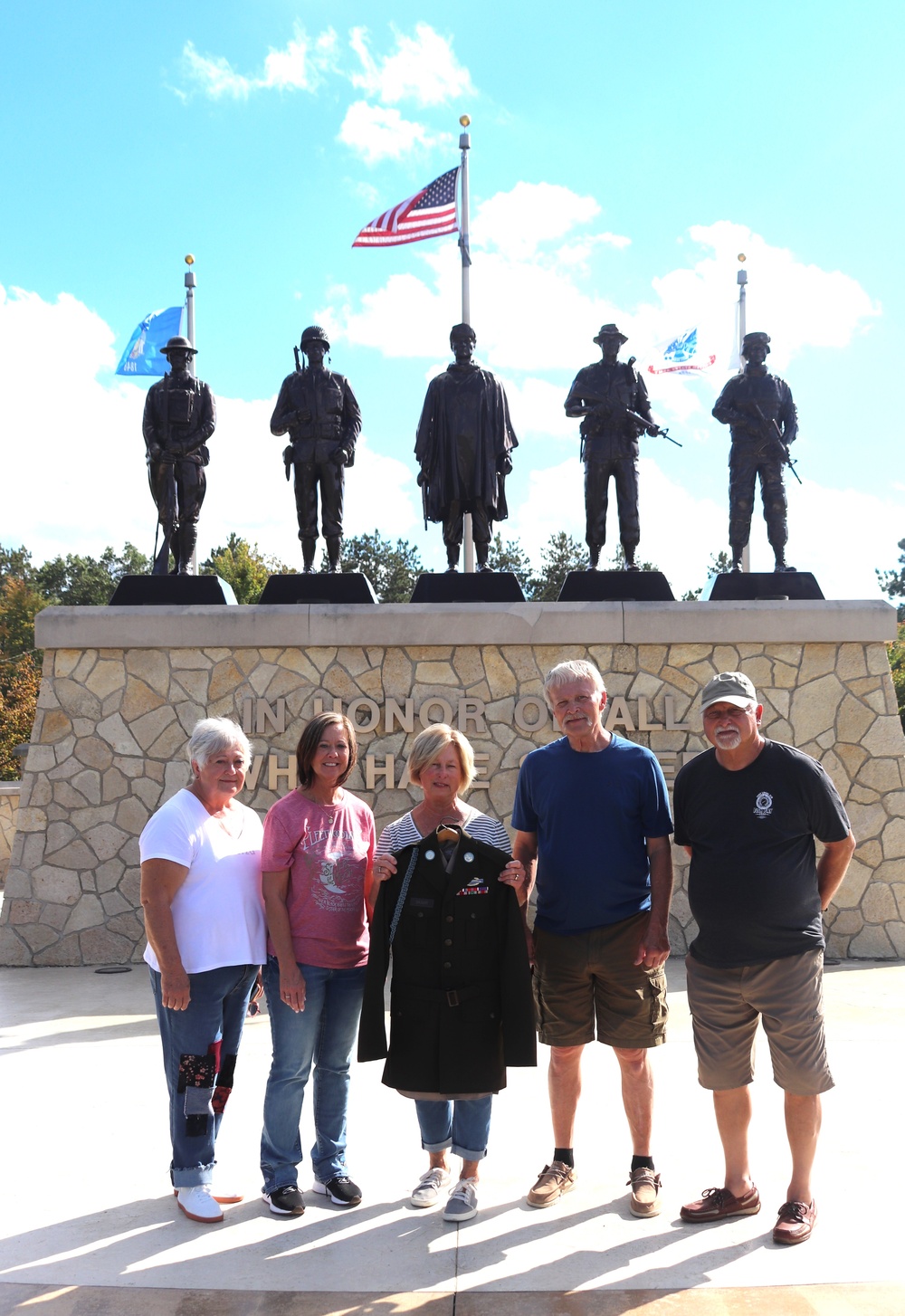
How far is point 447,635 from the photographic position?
811 cm

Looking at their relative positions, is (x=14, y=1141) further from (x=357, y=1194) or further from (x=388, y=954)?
(x=388, y=954)

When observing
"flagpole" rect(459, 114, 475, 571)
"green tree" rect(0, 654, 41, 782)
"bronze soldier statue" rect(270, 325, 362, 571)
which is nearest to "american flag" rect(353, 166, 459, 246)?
"flagpole" rect(459, 114, 475, 571)

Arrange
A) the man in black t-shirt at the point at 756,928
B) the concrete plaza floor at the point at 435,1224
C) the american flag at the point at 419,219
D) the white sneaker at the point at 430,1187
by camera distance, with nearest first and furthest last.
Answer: the concrete plaza floor at the point at 435,1224, the man in black t-shirt at the point at 756,928, the white sneaker at the point at 430,1187, the american flag at the point at 419,219

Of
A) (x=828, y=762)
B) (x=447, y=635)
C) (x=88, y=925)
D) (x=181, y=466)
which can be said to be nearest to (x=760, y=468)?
(x=828, y=762)

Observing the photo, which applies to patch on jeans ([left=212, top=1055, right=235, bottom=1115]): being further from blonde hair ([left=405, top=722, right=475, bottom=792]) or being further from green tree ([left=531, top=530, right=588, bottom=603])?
green tree ([left=531, top=530, right=588, bottom=603])

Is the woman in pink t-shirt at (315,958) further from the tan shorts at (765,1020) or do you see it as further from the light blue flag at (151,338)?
the light blue flag at (151,338)

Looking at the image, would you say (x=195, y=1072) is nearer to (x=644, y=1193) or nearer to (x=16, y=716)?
(x=644, y=1193)

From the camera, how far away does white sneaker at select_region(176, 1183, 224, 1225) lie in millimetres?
3178

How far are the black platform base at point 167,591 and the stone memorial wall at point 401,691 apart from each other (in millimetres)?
316

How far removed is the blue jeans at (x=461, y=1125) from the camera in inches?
128

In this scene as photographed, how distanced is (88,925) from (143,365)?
7.21m

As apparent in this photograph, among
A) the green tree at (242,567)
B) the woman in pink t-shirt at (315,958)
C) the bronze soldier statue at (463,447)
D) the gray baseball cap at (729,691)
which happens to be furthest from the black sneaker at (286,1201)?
the green tree at (242,567)

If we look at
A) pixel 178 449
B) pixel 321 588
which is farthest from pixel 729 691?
pixel 178 449

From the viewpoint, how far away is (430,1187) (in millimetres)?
3295
